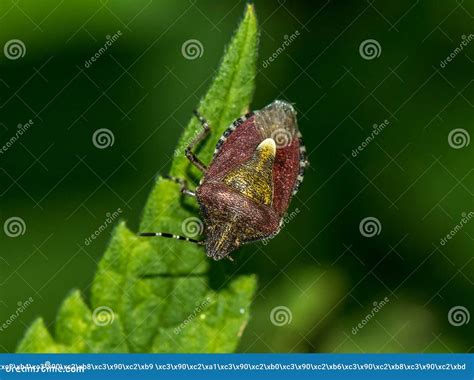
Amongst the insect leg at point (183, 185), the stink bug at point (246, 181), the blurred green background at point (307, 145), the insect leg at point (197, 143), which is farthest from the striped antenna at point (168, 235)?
the blurred green background at point (307, 145)

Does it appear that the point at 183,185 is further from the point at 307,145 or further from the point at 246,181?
the point at 307,145

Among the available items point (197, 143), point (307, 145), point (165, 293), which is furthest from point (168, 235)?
point (307, 145)

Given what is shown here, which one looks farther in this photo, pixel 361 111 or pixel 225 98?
pixel 361 111

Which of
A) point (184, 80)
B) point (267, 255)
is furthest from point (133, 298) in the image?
point (184, 80)

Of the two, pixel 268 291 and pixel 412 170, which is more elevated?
pixel 412 170

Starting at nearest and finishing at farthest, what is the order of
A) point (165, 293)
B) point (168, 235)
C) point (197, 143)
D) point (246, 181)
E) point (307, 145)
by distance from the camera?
point (165, 293) → point (168, 235) → point (197, 143) → point (246, 181) → point (307, 145)

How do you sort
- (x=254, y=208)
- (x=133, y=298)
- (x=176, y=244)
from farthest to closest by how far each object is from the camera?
(x=254, y=208) < (x=176, y=244) < (x=133, y=298)

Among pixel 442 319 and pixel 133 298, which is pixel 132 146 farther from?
pixel 442 319
